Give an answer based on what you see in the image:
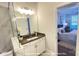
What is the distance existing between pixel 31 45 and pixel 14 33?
230 mm

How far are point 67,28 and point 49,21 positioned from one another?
209 millimetres

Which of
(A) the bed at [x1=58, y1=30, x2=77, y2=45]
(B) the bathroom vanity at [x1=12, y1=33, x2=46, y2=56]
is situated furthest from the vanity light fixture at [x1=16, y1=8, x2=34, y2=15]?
Result: (A) the bed at [x1=58, y1=30, x2=77, y2=45]

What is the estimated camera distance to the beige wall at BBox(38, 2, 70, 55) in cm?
108

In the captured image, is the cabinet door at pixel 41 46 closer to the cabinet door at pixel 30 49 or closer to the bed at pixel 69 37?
the cabinet door at pixel 30 49

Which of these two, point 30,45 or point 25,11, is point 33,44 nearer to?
point 30,45

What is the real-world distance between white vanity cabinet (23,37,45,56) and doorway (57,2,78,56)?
0.63ft

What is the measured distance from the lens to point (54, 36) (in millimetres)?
1135

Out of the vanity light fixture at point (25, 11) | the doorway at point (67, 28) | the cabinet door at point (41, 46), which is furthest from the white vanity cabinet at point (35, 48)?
the vanity light fixture at point (25, 11)

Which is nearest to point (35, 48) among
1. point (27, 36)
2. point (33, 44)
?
point (33, 44)

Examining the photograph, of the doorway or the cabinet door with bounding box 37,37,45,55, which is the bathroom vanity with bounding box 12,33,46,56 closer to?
the cabinet door with bounding box 37,37,45,55

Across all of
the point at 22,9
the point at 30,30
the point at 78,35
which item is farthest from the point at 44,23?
the point at 78,35

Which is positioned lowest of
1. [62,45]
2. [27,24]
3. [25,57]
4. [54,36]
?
[25,57]

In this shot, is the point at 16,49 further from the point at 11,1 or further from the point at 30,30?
the point at 11,1

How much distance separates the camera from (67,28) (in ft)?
3.55
